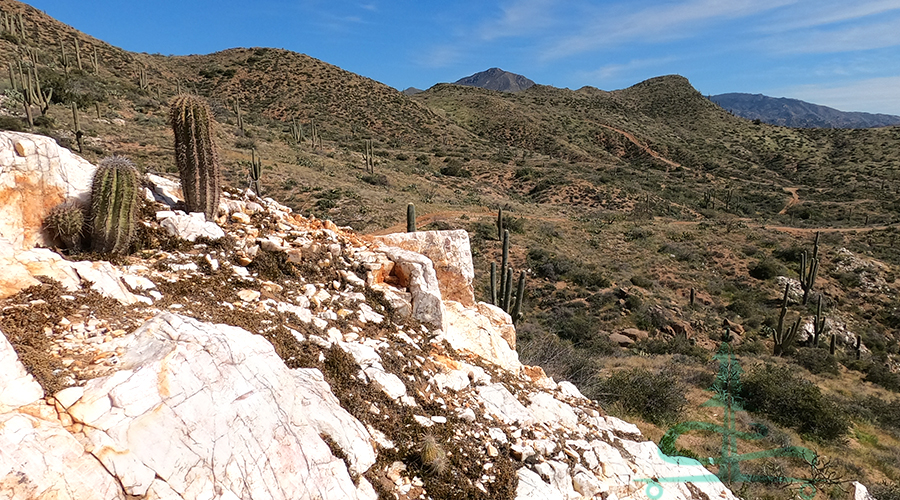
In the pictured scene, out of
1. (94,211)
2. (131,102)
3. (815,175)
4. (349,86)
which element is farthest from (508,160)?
(94,211)

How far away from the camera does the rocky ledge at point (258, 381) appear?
2348mm

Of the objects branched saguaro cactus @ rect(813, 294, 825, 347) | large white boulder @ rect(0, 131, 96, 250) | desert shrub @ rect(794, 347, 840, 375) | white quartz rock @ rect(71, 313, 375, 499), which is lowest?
desert shrub @ rect(794, 347, 840, 375)

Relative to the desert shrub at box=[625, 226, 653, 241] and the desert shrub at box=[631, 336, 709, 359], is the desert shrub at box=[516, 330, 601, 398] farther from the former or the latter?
the desert shrub at box=[625, 226, 653, 241]

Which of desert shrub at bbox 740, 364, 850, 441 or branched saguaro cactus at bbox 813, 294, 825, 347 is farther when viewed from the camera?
branched saguaro cactus at bbox 813, 294, 825, 347

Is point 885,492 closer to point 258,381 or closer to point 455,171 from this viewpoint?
point 258,381

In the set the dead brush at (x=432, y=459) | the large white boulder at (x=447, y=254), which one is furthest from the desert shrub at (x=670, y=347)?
the dead brush at (x=432, y=459)

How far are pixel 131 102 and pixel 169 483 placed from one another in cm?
3951

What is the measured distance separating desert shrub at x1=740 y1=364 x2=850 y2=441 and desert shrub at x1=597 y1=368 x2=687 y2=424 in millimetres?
2888

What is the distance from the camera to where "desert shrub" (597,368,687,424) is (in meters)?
10.3

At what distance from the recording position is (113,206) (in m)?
4.45

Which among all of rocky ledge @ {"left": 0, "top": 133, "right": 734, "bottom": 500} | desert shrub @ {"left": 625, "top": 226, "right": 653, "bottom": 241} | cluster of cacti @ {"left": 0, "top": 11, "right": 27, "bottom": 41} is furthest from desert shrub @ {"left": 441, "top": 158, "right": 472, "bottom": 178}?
rocky ledge @ {"left": 0, "top": 133, "right": 734, "bottom": 500}

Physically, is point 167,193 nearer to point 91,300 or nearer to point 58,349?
point 91,300

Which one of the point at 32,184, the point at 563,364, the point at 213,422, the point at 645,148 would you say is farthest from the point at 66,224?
the point at 645,148

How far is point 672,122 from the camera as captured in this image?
7962 centimetres
